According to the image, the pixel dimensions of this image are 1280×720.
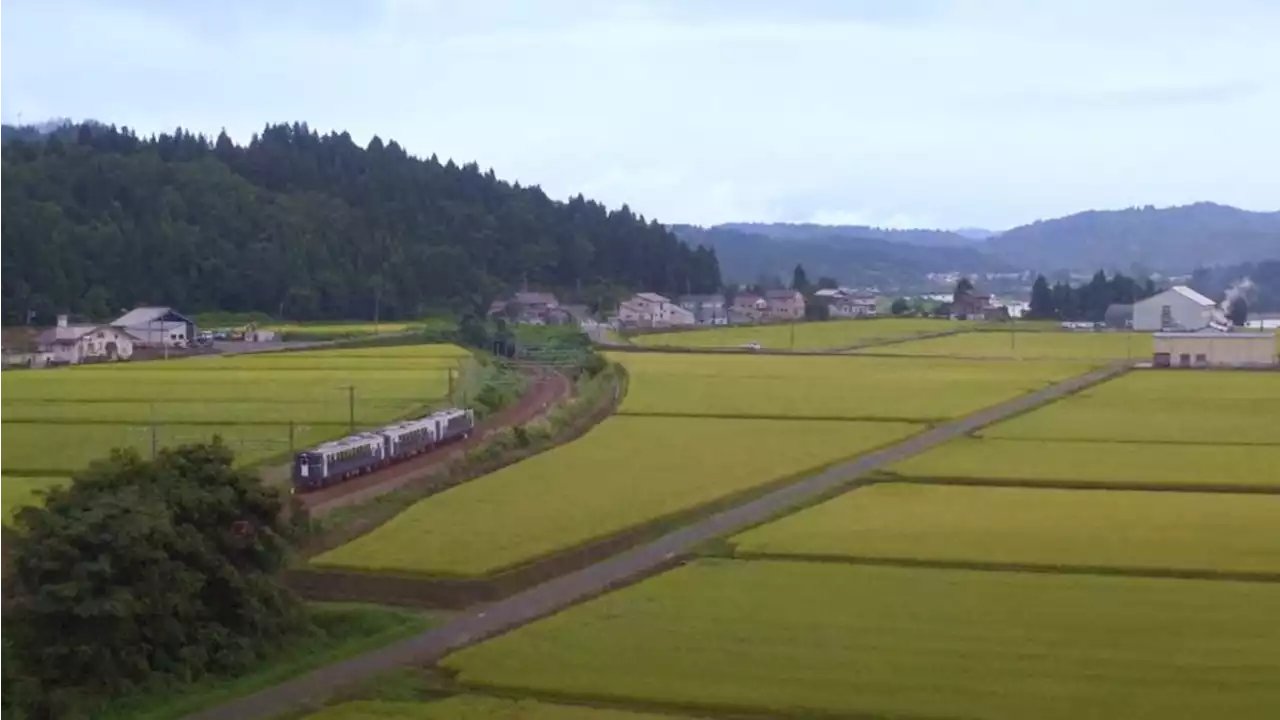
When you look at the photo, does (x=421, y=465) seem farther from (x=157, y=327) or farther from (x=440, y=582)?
(x=157, y=327)

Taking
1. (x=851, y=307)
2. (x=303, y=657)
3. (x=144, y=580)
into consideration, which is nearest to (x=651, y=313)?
(x=851, y=307)

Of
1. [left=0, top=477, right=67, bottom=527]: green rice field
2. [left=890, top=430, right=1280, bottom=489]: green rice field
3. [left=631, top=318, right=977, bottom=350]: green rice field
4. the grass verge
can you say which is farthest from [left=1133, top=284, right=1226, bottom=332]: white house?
the grass verge

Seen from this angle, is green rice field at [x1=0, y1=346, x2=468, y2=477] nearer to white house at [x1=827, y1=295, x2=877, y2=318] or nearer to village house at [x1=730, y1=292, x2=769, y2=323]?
village house at [x1=730, y1=292, x2=769, y2=323]

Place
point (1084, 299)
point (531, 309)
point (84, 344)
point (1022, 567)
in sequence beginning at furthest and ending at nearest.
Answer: point (1084, 299) → point (531, 309) → point (84, 344) → point (1022, 567)

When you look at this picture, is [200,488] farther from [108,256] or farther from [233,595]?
[108,256]

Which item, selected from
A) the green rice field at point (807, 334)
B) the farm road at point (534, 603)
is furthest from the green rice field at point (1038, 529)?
the green rice field at point (807, 334)
